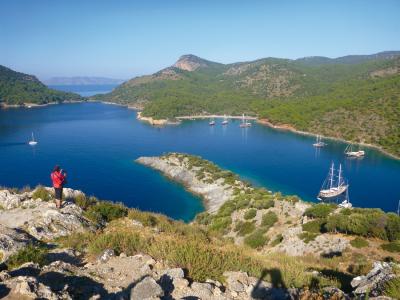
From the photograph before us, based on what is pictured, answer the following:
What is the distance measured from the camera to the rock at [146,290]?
5883mm

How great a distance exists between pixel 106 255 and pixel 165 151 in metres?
86.0

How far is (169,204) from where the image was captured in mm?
53219

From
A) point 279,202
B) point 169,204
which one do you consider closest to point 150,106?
point 169,204

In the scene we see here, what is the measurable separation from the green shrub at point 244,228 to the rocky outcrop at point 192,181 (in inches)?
467

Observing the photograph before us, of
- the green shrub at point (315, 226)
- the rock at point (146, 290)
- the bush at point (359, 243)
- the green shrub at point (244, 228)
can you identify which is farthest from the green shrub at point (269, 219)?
the rock at point (146, 290)

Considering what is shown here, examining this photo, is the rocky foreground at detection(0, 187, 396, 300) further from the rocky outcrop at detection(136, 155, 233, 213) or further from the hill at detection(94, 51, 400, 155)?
the hill at detection(94, 51, 400, 155)

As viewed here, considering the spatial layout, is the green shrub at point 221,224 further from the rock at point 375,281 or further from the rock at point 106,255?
the rock at point 106,255

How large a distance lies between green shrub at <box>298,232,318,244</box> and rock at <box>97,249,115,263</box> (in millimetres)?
17811

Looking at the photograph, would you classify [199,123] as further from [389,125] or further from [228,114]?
[389,125]

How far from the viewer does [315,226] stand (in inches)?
1017

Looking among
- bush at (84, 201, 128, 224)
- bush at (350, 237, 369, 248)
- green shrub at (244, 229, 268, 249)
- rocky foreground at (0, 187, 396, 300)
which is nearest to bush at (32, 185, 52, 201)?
bush at (84, 201, 128, 224)

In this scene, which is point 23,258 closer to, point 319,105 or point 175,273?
point 175,273

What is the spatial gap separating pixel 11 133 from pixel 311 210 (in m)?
106

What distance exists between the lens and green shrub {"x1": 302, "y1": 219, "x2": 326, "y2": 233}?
25.2m
